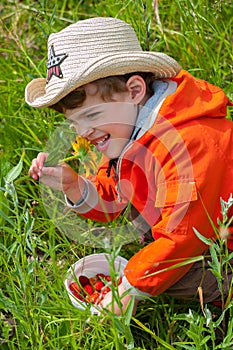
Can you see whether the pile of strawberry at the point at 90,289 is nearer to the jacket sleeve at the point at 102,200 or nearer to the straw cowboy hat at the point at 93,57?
the jacket sleeve at the point at 102,200

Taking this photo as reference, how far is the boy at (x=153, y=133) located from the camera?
1.70 m

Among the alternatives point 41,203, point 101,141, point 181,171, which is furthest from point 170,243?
point 41,203

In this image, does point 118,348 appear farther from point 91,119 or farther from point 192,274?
point 91,119

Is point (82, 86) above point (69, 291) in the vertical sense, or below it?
above

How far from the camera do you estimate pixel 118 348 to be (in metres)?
1.54

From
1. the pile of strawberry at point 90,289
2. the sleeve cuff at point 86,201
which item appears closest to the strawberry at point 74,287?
the pile of strawberry at point 90,289

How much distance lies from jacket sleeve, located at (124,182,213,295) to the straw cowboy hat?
1.02ft

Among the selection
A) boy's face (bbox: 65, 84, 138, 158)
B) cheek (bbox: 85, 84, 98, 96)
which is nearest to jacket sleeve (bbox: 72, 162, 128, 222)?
boy's face (bbox: 65, 84, 138, 158)

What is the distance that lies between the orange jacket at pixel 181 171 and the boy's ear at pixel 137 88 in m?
0.08

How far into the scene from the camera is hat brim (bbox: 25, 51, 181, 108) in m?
1.70

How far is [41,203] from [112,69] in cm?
63

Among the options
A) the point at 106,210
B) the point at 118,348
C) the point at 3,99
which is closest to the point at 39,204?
the point at 106,210

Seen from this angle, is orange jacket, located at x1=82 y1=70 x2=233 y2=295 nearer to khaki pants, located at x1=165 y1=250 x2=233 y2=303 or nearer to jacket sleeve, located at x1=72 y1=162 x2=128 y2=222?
khaki pants, located at x1=165 y1=250 x2=233 y2=303

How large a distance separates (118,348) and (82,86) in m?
0.63
